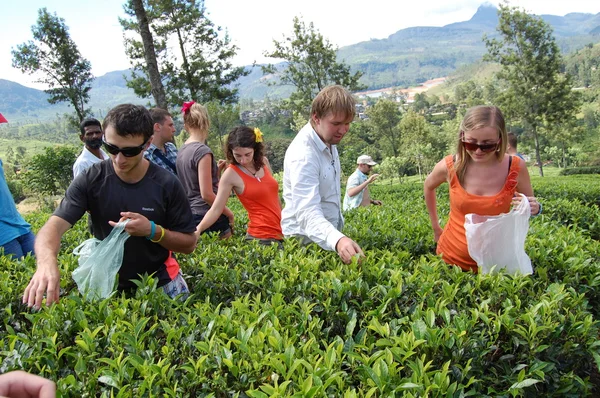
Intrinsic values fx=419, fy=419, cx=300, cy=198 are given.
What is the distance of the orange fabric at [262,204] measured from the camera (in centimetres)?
379

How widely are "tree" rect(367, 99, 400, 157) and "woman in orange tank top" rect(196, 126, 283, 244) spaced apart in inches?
1963

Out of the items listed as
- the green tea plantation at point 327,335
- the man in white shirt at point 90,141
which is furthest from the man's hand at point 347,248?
the man in white shirt at point 90,141

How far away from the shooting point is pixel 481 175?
2.81 m

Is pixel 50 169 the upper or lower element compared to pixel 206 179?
lower

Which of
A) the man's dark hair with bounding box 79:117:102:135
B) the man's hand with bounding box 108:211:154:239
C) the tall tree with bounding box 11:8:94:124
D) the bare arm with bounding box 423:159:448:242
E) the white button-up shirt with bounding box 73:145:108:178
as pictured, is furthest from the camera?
the tall tree with bounding box 11:8:94:124

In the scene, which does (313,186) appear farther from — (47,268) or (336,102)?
(47,268)

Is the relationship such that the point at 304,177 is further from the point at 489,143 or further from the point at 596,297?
the point at 596,297

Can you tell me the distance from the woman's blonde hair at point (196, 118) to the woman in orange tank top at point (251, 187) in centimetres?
60

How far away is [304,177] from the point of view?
2.76m

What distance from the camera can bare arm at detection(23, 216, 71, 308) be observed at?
199cm

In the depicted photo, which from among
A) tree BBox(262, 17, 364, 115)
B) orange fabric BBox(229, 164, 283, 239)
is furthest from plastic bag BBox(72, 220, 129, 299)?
tree BBox(262, 17, 364, 115)

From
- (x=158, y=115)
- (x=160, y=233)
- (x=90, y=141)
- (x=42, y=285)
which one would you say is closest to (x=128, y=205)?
(x=160, y=233)

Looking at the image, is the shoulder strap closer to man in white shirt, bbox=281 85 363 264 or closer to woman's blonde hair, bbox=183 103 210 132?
woman's blonde hair, bbox=183 103 210 132

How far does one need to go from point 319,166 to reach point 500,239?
48.8 inches
